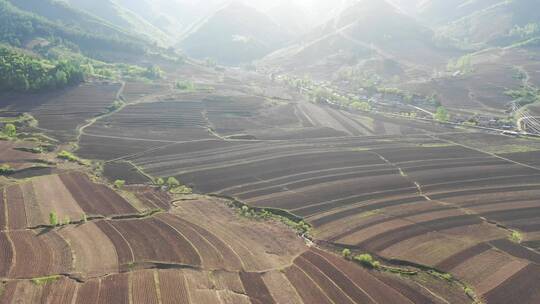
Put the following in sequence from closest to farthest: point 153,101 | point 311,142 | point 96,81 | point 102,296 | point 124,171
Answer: point 102,296 → point 124,171 → point 311,142 → point 153,101 → point 96,81

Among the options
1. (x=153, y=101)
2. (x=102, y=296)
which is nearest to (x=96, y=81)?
(x=153, y=101)

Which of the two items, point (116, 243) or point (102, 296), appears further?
point (116, 243)

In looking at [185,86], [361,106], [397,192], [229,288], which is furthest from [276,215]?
[185,86]

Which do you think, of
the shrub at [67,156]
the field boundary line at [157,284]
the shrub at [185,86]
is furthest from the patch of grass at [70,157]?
the shrub at [185,86]

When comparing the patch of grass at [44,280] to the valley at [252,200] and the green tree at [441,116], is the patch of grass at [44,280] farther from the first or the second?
the green tree at [441,116]

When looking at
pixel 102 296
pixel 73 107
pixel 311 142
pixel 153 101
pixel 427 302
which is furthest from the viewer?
pixel 153 101

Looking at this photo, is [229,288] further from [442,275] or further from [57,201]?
[57,201]

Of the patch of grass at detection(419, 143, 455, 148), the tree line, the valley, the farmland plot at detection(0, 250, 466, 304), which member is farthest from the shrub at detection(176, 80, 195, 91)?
the farmland plot at detection(0, 250, 466, 304)

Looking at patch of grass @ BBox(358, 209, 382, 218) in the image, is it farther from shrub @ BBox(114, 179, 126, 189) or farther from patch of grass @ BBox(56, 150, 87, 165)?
patch of grass @ BBox(56, 150, 87, 165)

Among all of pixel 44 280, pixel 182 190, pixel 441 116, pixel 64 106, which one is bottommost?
pixel 44 280

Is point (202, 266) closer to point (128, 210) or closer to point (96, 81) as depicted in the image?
point (128, 210)

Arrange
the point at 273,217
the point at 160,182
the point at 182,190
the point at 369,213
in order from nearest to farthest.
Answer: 1. the point at 273,217
2. the point at 369,213
3. the point at 182,190
4. the point at 160,182
